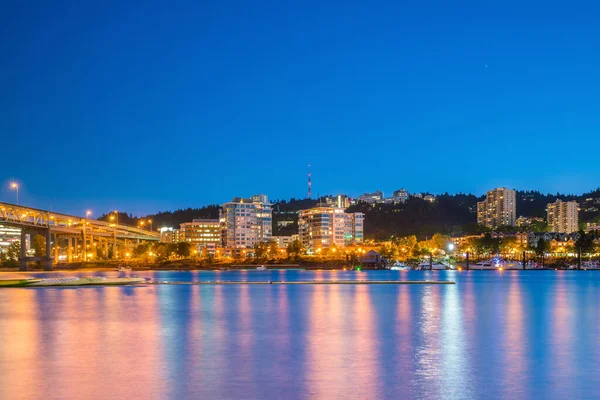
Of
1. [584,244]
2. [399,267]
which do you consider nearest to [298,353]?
[399,267]

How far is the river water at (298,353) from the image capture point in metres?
15.8

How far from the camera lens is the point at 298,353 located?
22234 millimetres

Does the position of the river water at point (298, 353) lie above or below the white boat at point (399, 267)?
above

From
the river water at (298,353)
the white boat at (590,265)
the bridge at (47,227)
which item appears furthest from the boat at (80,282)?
the white boat at (590,265)

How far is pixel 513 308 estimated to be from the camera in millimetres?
44750

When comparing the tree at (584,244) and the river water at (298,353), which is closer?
the river water at (298,353)

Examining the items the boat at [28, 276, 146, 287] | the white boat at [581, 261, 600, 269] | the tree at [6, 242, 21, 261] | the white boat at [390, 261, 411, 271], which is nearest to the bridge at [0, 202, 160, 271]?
the tree at [6, 242, 21, 261]

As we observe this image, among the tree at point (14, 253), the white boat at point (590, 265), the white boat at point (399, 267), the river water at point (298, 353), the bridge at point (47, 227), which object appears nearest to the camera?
the river water at point (298, 353)

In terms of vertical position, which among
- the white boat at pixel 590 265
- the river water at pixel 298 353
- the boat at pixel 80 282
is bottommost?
the white boat at pixel 590 265

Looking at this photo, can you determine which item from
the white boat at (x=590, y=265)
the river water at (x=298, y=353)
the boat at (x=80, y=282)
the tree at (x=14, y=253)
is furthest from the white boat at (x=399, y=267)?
the river water at (x=298, y=353)

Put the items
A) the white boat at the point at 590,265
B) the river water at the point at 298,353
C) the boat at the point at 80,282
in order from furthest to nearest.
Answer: the white boat at the point at 590,265 < the boat at the point at 80,282 < the river water at the point at 298,353

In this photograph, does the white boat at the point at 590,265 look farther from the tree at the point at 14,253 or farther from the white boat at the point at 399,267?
the tree at the point at 14,253

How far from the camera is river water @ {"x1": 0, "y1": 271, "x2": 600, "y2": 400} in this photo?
51.7 feet

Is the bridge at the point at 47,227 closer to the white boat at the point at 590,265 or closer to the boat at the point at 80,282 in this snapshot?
the boat at the point at 80,282
